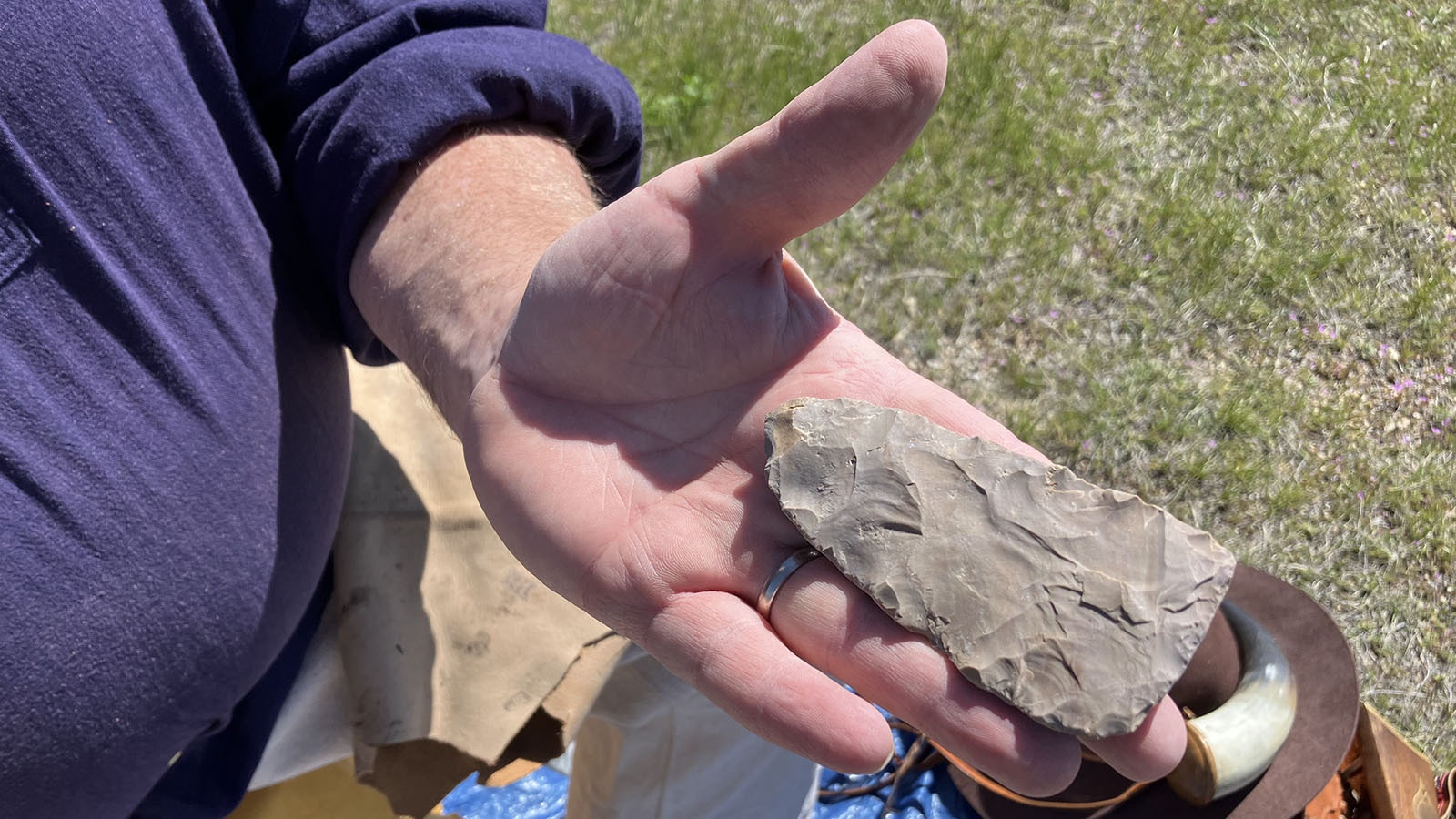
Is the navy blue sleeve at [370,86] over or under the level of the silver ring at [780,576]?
over

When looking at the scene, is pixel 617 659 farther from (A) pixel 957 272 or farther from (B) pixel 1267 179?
(B) pixel 1267 179

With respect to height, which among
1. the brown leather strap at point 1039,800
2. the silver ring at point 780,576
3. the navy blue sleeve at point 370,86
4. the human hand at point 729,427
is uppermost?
the navy blue sleeve at point 370,86

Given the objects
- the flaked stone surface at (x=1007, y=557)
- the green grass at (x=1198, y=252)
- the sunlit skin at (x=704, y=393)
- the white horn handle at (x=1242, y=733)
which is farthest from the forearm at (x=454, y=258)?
the green grass at (x=1198, y=252)

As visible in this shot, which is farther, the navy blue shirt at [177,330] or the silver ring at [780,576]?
the silver ring at [780,576]

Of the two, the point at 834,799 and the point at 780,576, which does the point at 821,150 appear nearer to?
the point at 780,576

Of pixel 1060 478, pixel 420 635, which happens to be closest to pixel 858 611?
pixel 1060 478

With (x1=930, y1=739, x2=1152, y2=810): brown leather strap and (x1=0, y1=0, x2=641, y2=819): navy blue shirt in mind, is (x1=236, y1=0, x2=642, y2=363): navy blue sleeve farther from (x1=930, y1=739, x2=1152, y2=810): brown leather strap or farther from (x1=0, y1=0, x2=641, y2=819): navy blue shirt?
(x1=930, y1=739, x2=1152, y2=810): brown leather strap

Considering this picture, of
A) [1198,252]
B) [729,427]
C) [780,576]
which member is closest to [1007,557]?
[780,576]

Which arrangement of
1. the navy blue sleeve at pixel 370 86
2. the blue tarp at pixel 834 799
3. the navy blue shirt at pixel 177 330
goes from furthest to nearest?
the blue tarp at pixel 834 799
the navy blue sleeve at pixel 370 86
the navy blue shirt at pixel 177 330

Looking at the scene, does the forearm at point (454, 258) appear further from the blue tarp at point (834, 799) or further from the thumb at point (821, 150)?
the blue tarp at point (834, 799)
